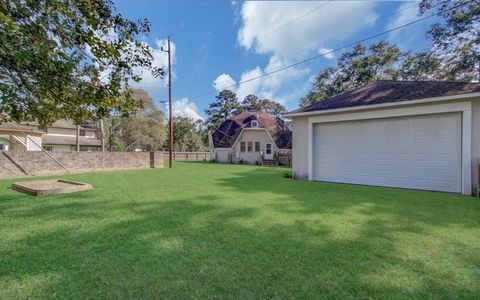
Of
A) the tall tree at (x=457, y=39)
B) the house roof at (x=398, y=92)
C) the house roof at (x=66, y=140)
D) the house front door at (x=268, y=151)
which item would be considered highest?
the tall tree at (x=457, y=39)

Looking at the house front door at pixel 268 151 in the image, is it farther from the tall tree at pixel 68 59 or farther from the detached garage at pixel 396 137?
the tall tree at pixel 68 59

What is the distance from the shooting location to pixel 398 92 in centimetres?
912

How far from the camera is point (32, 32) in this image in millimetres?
3303

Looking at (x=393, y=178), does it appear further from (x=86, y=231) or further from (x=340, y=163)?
(x=86, y=231)

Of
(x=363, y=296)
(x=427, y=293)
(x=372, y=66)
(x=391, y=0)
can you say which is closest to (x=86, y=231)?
(x=363, y=296)

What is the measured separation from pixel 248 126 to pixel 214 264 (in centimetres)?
2229

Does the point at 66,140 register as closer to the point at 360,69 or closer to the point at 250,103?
the point at 250,103

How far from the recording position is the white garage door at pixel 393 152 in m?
7.52

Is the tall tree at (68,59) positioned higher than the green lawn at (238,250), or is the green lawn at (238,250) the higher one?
the tall tree at (68,59)

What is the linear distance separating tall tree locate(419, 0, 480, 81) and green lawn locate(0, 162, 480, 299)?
11.4m

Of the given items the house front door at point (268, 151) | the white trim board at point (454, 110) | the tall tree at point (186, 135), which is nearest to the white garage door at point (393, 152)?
the white trim board at point (454, 110)

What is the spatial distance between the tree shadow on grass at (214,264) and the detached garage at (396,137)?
16.7 feet

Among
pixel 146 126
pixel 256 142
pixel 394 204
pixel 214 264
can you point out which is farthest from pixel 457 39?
pixel 146 126

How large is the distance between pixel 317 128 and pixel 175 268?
8.96 meters
